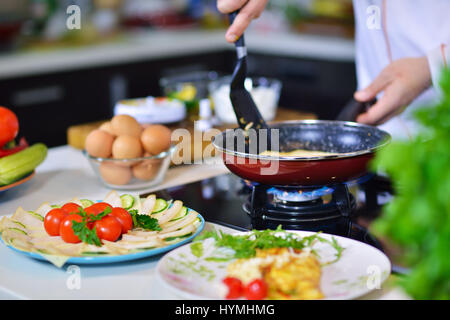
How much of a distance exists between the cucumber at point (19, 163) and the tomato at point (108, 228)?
38 cm

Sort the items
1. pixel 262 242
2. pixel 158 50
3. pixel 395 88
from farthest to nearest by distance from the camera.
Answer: pixel 158 50
pixel 395 88
pixel 262 242

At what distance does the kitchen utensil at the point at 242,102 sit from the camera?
50.8 inches

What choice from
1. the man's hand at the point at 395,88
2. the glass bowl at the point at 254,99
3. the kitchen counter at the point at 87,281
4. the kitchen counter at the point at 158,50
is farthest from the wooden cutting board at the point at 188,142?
the kitchen counter at the point at 158,50

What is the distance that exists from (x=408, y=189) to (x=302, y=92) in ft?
9.16

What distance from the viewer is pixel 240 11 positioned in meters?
1.36

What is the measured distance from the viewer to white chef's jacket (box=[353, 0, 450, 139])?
1.76 metres

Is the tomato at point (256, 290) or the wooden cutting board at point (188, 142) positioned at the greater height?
the tomato at point (256, 290)

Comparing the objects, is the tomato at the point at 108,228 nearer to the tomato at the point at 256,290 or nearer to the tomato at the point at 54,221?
the tomato at the point at 54,221

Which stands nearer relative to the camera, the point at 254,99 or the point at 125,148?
the point at 125,148

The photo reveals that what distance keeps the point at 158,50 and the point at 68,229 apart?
8.25ft

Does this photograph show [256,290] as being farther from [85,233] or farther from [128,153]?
[128,153]

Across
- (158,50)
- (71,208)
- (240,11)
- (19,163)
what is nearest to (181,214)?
(71,208)

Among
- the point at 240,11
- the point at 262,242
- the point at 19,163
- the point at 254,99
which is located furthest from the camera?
the point at 254,99

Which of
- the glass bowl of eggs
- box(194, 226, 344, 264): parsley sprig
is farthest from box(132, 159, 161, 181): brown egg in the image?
box(194, 226, 344, 264): parsley sprig
